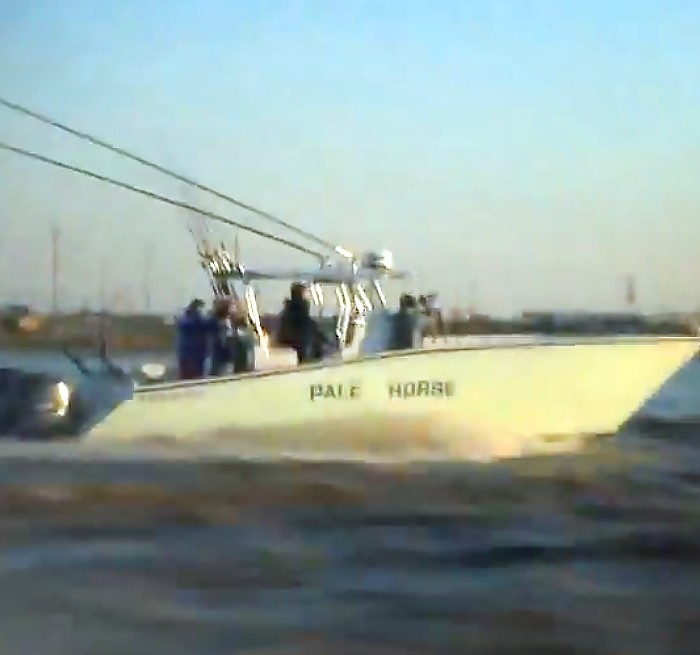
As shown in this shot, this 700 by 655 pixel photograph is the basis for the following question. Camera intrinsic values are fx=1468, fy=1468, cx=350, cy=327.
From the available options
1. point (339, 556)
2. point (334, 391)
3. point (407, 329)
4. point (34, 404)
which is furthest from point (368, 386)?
point (339, 556)

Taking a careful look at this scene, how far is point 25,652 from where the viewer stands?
6012mm

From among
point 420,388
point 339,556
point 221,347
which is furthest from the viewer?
point 221,347

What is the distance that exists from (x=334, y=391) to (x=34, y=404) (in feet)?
9.47

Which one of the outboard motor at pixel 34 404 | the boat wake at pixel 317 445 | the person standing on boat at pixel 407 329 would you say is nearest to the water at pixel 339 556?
the boat wake at pixel 317 445

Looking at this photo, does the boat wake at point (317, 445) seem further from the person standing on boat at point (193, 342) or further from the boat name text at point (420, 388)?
the person standing on boat at point (193, 342)

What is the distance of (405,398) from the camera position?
1352 centimetres

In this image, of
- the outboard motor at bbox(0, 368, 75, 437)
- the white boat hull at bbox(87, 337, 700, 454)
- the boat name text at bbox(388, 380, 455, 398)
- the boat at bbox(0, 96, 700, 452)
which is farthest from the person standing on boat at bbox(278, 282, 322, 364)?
the outboard motor at bbox(0, 368, 75, 437)

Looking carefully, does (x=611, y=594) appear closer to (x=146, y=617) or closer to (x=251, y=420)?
(x=146, y=617)

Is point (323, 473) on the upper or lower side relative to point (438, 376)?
lower

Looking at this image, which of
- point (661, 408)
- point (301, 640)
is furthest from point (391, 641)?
point (661, 408)

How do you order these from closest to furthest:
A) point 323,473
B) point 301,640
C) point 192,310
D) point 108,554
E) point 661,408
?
point 301,640 < point 108,554 < point 323,473 < point 192,310 < point 661,408

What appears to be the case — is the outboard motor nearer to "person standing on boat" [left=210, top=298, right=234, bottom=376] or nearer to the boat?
the boat

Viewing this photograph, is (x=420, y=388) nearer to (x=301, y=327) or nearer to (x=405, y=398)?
(x=405, y=398)

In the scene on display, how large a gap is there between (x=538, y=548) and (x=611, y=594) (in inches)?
57.1
